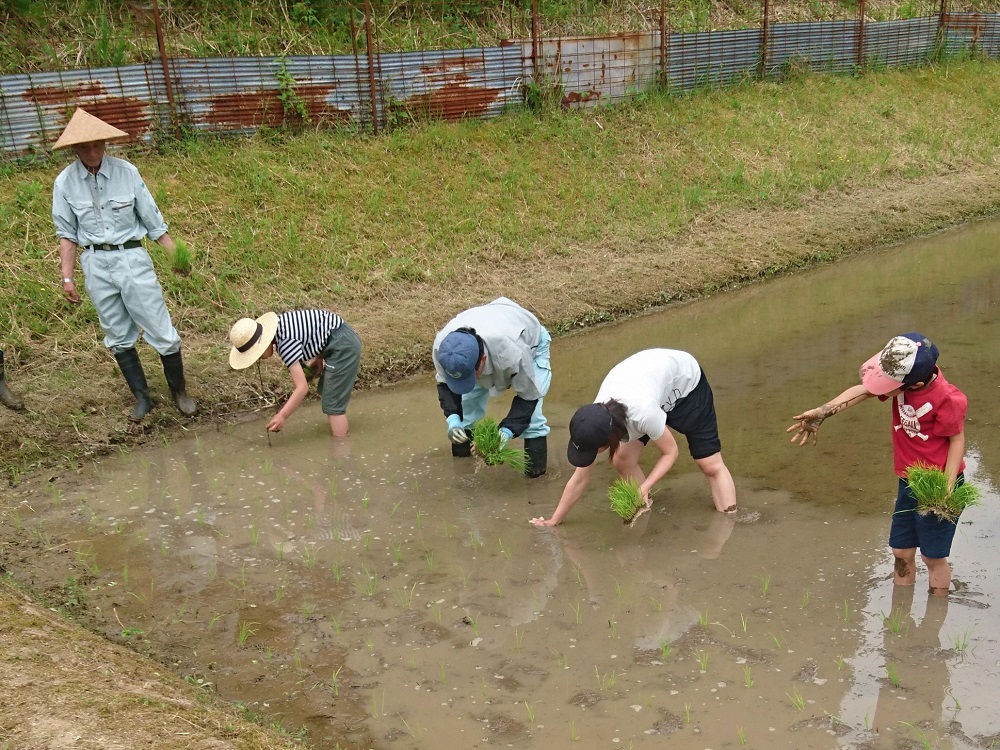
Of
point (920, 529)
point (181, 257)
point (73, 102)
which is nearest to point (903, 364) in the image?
point (920, 529)

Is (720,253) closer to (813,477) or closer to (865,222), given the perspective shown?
(865,222)

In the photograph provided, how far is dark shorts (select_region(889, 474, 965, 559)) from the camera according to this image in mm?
3943

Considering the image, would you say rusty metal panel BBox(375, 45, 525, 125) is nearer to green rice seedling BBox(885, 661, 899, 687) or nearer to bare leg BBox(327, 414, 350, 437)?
bare leg BBox(327, 414, 350, 437)

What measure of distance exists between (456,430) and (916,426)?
2436 millimetres

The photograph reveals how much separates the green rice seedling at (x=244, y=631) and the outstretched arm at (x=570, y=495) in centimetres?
149

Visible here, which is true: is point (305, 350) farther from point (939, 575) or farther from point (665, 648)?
point (939, 575)

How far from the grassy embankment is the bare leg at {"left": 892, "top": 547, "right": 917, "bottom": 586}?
4132 millimetres

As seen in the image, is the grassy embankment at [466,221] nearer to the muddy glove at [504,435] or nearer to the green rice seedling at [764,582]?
the muddy glove at [504,435]

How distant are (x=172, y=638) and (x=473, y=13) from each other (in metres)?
10.8

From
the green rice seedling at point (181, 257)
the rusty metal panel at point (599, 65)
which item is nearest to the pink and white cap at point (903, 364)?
the green rice seedling at point (181, 257)

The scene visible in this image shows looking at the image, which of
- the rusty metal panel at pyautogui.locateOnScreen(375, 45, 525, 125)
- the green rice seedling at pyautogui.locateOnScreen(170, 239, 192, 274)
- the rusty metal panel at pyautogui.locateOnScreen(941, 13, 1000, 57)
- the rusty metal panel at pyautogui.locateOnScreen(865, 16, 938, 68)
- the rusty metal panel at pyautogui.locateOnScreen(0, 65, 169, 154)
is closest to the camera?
the green rice seedling at pyautogui.locateOnScreen(170, 239, 192, 274)

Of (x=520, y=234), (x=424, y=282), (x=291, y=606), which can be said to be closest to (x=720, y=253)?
(x=520, y=234)

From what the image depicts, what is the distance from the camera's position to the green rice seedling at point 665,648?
3832 mm

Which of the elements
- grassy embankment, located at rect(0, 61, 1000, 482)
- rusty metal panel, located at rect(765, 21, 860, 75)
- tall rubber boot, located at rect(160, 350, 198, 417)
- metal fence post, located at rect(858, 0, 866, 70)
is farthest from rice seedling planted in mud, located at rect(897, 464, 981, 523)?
metal fence post, located at rect(858, 0, 866, 70)
